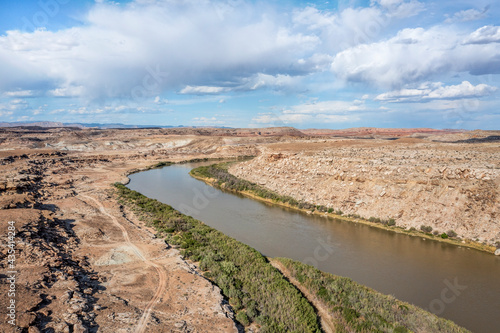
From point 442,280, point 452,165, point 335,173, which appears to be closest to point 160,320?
point 442,280

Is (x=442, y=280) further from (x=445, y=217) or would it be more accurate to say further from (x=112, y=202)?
(x=112, y=202)

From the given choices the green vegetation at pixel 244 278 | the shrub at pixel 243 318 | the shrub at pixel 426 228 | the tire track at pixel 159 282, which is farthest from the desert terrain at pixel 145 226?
the green vegetation at pixel 244 278

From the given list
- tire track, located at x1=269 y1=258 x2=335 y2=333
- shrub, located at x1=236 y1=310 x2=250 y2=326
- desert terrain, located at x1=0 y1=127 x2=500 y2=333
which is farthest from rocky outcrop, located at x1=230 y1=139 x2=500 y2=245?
shrub, located at x1=236 y1=310 x2=250 y2=326

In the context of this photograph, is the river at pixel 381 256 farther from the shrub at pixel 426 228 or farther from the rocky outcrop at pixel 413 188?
the rocky outcrop at pixel 413 188

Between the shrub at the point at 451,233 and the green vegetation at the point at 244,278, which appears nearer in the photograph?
the green vegetation at the point at 244,278

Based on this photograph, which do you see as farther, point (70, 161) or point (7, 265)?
point (70, 161)

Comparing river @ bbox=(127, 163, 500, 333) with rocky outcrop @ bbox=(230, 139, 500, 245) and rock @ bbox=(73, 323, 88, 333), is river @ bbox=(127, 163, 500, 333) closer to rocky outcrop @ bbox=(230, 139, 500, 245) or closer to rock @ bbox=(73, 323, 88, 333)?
rocky outcrop @ bbox=(230, 139, 500, 245)
